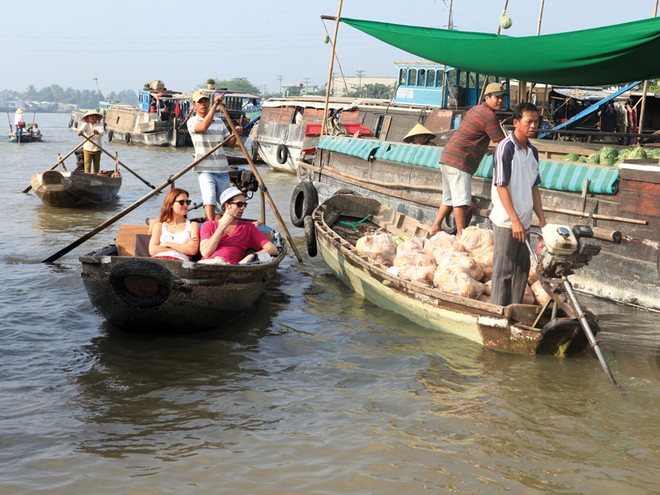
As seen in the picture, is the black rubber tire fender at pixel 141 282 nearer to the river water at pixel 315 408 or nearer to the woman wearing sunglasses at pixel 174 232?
the river water at pixel 315 408

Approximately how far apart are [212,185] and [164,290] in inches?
108

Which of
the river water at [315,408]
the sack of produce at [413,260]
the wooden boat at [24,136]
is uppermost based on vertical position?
the sack of produce at [413,260]

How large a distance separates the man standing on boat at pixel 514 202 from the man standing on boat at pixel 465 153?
246cm

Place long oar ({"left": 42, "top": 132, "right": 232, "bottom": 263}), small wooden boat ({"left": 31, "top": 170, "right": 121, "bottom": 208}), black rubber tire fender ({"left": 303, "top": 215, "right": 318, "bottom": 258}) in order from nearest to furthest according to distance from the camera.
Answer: long oar ({"left": 42, "top": 132, "right": 232, "bottom": 263}) → black rubber tire fender ({"left": 303, "top": 215, "right": 318, "bottom": 258}) → small wooden boat ({"left": 31, "top": 170, "right": 121, "bottom": 208})

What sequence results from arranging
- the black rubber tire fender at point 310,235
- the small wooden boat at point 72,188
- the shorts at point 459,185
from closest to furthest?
the shorts at point 459,185, the black rubber tire fender at point 310,235, the small wooden boat at point 72,188

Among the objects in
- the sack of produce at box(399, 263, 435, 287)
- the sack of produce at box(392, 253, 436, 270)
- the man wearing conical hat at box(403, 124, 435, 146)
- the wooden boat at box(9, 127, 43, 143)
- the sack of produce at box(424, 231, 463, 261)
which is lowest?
the wooden boat at box(9, 127, 43, 143)

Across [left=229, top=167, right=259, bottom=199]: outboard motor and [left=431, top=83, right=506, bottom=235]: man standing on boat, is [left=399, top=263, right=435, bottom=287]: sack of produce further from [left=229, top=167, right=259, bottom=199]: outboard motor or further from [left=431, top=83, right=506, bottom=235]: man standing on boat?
[left=229, top=167, right=259, bottom=199]: outboard motor

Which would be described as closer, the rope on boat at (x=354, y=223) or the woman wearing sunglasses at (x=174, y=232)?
the woman wearing sunglasses at (x=174, y=232)

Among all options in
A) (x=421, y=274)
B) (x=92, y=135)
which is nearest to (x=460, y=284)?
(x=421, y=274)

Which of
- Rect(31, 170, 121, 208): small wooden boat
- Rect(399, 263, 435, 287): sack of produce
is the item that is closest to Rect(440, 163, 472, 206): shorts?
Rect(399, 263, 435, 287): sack of produce

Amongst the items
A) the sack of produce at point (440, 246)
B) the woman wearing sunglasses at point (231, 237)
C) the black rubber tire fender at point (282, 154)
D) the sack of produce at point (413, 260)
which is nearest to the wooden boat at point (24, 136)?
the black rubber tire fender at point (282, 154)

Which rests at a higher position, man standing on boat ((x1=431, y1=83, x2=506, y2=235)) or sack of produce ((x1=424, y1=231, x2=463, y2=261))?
man standing on boat ((x1=431, y1=83, x2=506, y2=235))

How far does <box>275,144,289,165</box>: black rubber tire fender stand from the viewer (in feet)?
87.1

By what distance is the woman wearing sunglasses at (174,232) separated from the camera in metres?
7.37
